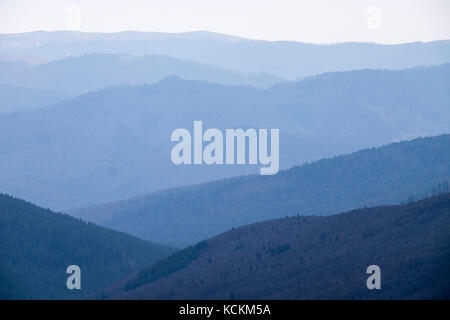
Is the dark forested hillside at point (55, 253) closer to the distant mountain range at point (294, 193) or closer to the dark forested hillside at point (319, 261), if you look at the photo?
the dark forested hillside at point (319, 261)

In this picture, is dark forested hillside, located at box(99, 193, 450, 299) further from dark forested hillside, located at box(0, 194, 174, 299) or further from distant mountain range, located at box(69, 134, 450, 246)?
distant mountain range, located at box(69, 134, 450, 246)

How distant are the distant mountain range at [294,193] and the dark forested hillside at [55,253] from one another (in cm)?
4104

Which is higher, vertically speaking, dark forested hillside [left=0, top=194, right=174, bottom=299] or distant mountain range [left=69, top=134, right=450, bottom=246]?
distant mountain range [left=69, top=134, right=450, bottom=246]

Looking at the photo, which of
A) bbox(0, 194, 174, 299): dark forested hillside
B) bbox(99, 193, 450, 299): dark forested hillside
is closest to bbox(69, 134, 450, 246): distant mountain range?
bbox(0, 194, 174, 299): dark forested hillside

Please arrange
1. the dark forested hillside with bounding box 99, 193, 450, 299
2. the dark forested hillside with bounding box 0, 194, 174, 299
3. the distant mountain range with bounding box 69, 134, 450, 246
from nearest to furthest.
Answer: the dark forested hillside with bounding box 99, 193, 450, 299 → the dark forested hillside with bounding box 0, 194, 174, 299 → the distant mountain range with bounding box 69, 134, 450, 246

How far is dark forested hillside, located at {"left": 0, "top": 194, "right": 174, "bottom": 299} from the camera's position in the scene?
52344mm

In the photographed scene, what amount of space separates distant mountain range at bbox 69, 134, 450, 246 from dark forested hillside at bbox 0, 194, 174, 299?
41.0m

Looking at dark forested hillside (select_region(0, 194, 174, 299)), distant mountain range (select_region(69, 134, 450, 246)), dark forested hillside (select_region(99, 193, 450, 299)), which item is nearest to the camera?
dark forested hillside (select_region(99, 193, 450, 299))

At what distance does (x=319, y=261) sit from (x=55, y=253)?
21.0 metres

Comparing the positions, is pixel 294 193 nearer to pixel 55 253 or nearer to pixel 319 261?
pixel 55 253

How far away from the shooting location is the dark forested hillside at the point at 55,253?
172 ft

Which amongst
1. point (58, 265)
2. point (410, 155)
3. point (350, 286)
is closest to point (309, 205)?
point (410, 155)
